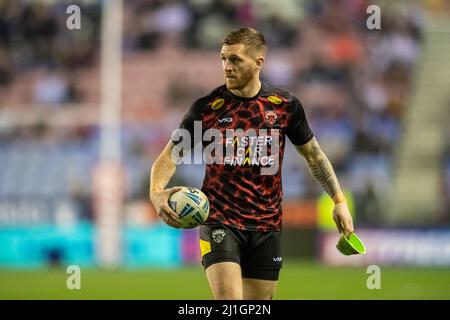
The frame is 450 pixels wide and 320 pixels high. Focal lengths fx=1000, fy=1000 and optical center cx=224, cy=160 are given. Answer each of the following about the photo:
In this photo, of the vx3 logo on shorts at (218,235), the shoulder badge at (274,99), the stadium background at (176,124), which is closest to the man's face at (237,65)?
the shoulder badge at (274,99)

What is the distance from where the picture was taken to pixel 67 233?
20.4 m

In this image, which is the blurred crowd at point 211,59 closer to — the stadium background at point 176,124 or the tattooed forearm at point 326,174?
the stadium background at point 176,124

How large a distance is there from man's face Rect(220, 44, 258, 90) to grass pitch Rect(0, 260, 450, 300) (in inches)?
261

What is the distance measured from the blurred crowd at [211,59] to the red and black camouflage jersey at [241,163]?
1518cm

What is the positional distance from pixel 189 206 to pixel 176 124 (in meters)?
15.8

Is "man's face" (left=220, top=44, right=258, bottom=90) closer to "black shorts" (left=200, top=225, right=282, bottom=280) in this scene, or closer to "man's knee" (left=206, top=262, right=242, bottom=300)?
"black shorts" (left=200, top=225, right=282, bottom=280)

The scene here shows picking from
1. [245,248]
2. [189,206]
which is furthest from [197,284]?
[189,206]

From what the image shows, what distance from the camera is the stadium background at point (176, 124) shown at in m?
20.0

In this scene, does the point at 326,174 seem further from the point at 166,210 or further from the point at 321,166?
the point at 166,210

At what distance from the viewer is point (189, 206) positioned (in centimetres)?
664

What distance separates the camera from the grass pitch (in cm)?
1377
